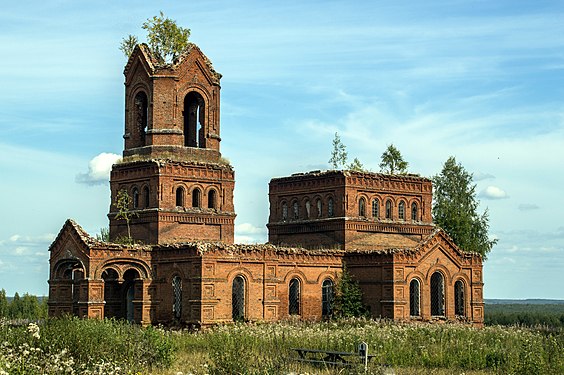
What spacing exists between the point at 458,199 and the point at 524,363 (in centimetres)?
3640

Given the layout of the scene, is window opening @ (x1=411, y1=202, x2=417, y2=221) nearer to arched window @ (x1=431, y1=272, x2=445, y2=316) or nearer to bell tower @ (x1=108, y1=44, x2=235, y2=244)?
arched window @ (x1=431, y1=272, x2=445, y2=316)

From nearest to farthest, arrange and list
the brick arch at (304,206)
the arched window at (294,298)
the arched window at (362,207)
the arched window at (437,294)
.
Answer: the arched window at (294,298)
the arched window at (437,294)
the arched window at (362,207)
the brick arch at (304,206)

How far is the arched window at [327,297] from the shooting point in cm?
4025

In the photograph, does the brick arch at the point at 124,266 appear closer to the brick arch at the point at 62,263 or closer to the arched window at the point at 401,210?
the brick arch at the point at 62,263

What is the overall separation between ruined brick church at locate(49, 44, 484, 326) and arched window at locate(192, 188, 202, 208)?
63 mm

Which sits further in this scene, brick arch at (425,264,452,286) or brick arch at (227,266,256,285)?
brick arch at (425,264,452,286)

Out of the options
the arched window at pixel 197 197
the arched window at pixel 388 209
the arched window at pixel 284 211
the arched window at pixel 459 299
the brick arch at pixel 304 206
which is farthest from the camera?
the arched window at pixel 284 211

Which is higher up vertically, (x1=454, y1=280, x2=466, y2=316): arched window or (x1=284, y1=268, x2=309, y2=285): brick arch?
(x1=284, y1=268, x2=309, y2=285): brick arch

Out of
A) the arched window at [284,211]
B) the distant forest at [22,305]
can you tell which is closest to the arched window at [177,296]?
the arched window at [284,211]

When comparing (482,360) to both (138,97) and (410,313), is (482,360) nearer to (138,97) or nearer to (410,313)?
(410,313)

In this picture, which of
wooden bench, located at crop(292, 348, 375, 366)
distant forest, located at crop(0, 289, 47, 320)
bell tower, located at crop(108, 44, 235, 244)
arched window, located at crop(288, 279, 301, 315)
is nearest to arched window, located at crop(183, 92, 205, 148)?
bell tower, located at crop(108, 44, 235, 244)

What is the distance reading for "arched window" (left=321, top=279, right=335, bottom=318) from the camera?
132 ft

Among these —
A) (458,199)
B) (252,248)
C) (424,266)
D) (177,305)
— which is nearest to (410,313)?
(424,266)

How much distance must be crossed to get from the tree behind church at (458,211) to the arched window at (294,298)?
17984mm
